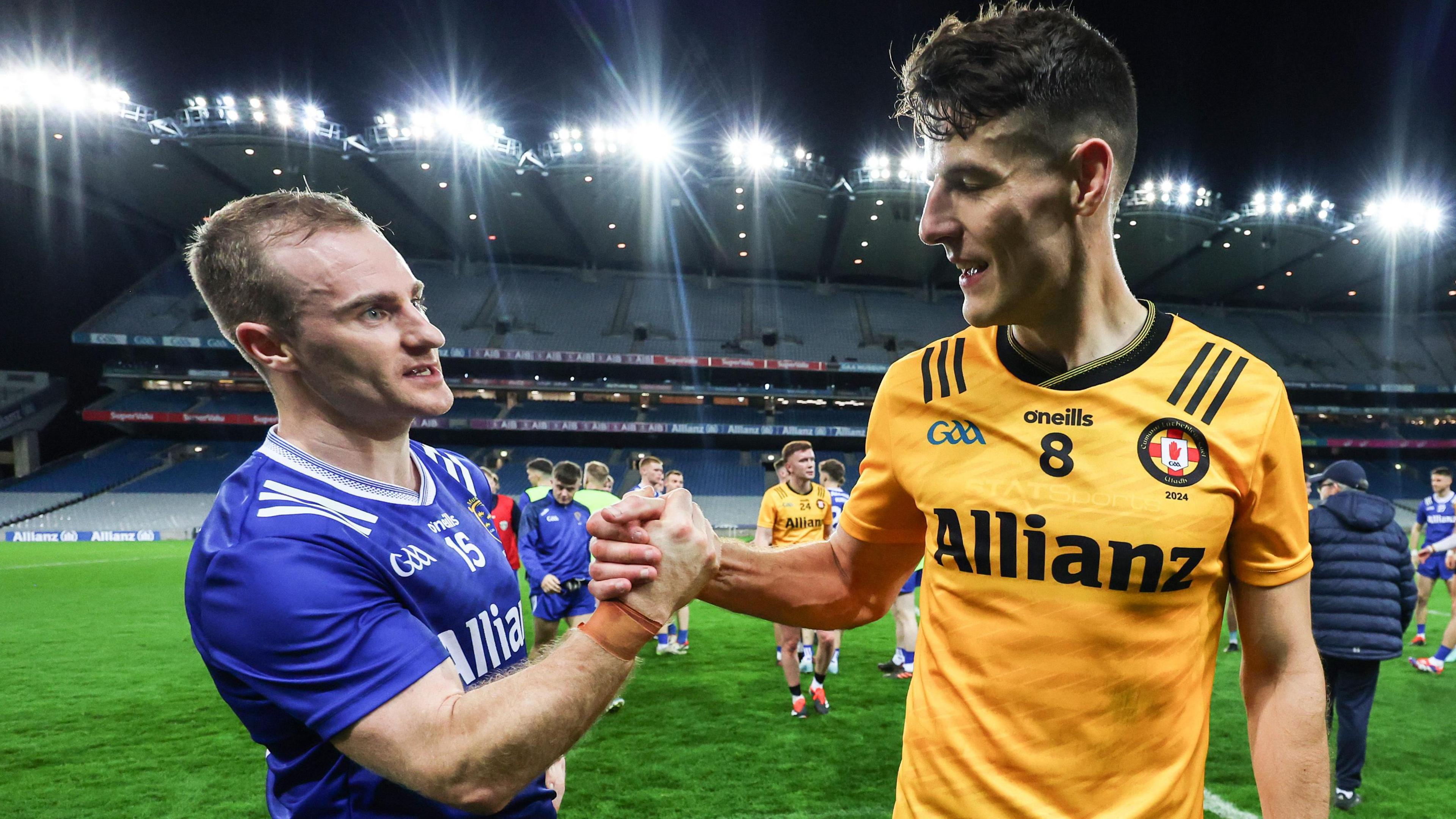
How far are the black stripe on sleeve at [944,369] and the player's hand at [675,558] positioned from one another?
26.0 inches

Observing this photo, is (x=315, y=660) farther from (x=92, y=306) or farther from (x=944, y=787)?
(x=92, y=306)

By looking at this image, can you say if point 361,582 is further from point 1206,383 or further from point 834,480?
point 834,480

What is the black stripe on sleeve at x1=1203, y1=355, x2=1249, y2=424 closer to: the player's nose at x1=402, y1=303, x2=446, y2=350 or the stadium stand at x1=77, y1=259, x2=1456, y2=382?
the player's nose at x1=402, y1=303, x2=446, y2=350

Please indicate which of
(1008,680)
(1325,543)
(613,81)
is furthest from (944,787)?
(613,81)

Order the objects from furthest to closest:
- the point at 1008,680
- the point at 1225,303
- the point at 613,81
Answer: the point at 1225,303, the point at 613,81, the point at 1008,680

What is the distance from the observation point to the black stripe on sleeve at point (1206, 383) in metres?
1.51

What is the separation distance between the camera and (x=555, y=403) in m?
37.9

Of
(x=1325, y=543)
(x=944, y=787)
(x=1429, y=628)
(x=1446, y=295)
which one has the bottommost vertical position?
(x=1429, y=628)

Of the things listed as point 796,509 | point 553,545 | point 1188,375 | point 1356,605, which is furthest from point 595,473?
point 1188,375

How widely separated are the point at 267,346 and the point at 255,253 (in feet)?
0.69

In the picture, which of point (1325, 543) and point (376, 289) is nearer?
point (376, 289)

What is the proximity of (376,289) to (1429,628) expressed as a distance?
14.9 meters

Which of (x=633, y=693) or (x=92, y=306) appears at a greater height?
(x=92, y=306)

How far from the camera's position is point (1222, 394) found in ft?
4.97
